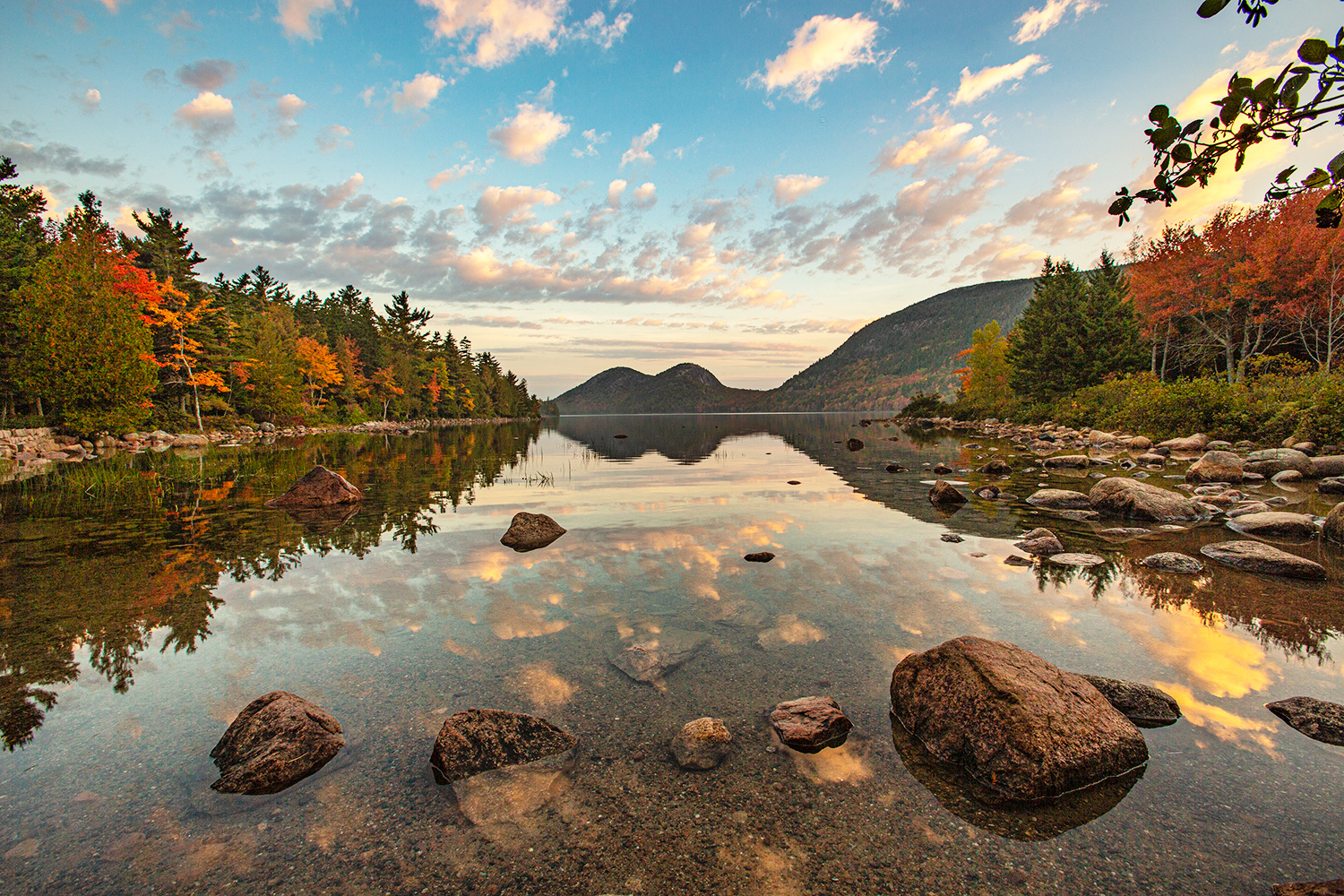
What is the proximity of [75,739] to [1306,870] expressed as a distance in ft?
31.0

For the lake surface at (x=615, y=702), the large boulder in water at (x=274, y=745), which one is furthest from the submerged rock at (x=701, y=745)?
the large boulder in water at (x=274, y=745)

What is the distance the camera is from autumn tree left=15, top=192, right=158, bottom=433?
3419 centimetres

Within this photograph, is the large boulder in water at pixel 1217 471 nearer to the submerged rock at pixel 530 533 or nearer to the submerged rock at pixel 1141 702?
the submerged rock at pixel 1141 702

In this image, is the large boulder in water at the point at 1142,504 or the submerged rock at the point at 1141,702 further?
the large boulder in water at the point at 1142,504

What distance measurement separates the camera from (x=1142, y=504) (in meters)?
13.7

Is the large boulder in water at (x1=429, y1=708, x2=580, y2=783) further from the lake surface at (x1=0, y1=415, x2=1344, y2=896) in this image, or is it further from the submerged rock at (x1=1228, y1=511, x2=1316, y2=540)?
the submerged rock at (x1=1228, y1=511, x2=1316, y2=540)

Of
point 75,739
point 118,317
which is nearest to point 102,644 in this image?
point 75,739

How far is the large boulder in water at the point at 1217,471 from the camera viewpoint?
18.5m

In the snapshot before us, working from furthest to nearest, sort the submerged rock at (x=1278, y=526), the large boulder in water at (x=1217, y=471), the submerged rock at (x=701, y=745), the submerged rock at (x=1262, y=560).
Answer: the large boulder in water at (x=1217, y=471)
the submerged rock at (x=1278, y=526)
the submerged rock at (x=1262, y=560)
the submerged rock at (x=701, y=745)

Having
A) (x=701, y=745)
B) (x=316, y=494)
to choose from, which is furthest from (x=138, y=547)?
(x=701, y=745)

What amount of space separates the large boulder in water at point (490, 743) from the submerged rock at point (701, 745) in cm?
94

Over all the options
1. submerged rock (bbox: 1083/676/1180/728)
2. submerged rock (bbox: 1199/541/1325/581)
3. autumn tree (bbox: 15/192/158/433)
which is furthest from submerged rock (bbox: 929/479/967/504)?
autumn tree (bbox: 15/192/158/433)

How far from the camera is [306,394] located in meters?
72.8

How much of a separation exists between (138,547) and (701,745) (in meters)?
13.3
